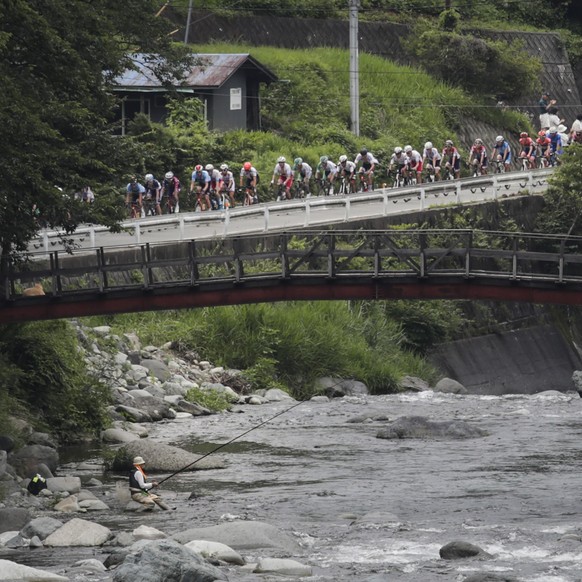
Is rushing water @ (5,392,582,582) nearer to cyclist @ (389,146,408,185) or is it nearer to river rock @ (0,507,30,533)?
river rock @ (0,507,30,533)

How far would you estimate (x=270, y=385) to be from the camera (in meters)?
46.4

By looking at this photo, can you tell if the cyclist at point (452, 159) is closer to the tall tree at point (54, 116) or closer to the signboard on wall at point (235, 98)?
the signboard on wall at point (235, 98)

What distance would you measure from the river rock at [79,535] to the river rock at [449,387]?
76.1ft

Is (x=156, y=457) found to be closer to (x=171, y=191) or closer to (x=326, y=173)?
(x=171, y=191)

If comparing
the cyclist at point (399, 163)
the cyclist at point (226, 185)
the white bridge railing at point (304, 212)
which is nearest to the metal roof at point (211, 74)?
the cyclist at point (399, 163)

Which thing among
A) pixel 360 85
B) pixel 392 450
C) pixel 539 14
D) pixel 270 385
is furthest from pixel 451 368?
pixel 539 14

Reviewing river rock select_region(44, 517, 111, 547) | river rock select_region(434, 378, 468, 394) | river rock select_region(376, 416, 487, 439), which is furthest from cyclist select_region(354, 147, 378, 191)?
river rock select_region(44, 517, 111, 547)

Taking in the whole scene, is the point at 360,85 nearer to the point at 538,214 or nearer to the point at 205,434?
the point at 538,214

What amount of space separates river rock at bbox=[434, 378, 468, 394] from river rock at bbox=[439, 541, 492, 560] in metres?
23.4

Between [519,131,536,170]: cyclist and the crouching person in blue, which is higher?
[519,131,536,170]: cyclist

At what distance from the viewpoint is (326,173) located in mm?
56344

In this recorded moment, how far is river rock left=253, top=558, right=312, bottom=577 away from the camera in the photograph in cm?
2397

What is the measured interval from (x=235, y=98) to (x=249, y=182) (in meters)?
12.8

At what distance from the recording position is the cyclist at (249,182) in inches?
2077
